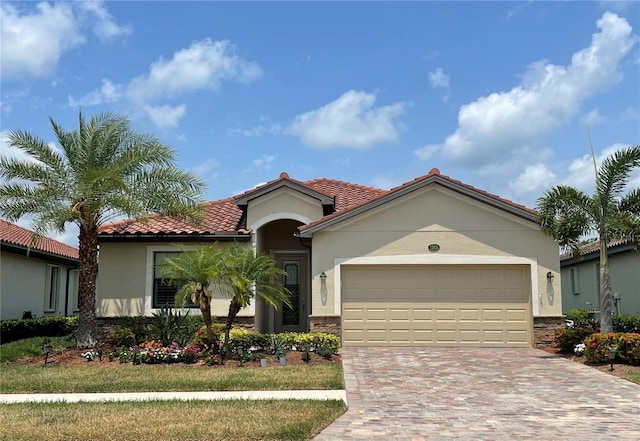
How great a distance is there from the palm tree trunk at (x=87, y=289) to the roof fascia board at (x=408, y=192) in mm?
5597

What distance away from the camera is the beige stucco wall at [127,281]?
704 inches

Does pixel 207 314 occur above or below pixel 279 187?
below

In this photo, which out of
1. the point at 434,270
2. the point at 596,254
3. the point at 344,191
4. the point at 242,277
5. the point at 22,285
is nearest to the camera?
the point at 242,277

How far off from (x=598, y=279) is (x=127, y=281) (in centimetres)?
1848

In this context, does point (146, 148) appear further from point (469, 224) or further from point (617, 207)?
point (617, 207)

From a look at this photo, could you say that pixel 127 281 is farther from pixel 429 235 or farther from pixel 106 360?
pixel 429 235

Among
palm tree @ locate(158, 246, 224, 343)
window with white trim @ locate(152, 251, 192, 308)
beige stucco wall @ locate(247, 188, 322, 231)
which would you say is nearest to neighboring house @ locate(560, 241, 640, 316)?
beige stucco wall @ locate(247, 188, 322, 231)

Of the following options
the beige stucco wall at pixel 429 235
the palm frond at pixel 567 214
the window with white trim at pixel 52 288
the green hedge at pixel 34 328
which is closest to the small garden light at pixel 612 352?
the palm frond at pixel 567 214

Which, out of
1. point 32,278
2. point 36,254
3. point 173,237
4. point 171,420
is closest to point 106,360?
point 173,237

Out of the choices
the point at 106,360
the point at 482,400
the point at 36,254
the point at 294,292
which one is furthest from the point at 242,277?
the point at 36,254

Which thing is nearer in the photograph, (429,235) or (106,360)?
(106,360)

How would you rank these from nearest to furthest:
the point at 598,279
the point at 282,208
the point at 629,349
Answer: the point at 629,349, the point at 282,208, the point at 598,279

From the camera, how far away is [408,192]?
16.9 meters

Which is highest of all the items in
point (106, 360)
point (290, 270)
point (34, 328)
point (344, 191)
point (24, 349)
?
point (344, 191)
